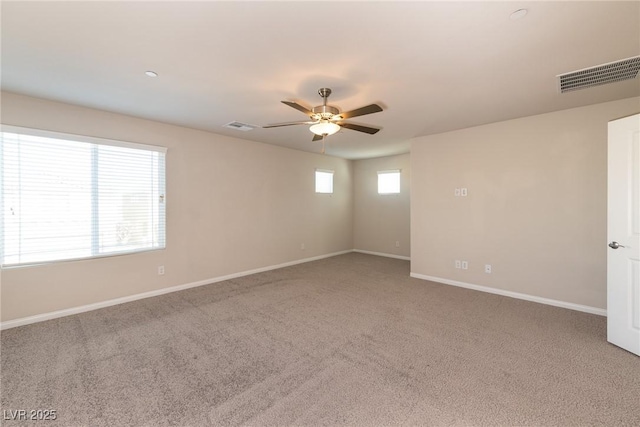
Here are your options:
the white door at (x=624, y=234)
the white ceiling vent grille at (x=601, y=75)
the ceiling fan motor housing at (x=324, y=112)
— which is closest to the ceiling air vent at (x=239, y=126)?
the ceiling fan motor housing at (x=324, y=112)

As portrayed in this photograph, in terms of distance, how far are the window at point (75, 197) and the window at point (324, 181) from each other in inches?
139

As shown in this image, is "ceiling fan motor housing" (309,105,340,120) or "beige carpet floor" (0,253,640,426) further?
"ceiling fan motor housing" (309,105,340,120)

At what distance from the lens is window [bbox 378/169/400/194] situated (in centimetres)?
671

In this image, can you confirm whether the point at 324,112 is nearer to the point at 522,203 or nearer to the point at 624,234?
the point at 624,234

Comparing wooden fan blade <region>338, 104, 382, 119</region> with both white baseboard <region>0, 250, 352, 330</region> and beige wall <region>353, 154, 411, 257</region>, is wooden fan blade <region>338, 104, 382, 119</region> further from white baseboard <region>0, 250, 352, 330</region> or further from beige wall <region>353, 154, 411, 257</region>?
beige wall <region>353, 154, 411, 257</region>

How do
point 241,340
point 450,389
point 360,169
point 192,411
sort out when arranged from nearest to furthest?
point 192,411 → point 450,389 → point 241,340 → point 360,169

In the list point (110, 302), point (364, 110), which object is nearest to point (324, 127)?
point (364, 110)

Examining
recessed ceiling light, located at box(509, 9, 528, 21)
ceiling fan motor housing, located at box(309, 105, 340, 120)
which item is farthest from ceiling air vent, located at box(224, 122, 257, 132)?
recessed ceiling light, located at box(509, 9, 528, 21)

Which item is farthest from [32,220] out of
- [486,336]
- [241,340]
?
[486,336]

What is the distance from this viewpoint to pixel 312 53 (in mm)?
2127

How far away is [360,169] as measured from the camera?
7402 millimetres

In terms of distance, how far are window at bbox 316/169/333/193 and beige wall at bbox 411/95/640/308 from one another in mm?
2468

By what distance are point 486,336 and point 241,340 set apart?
2.51 m

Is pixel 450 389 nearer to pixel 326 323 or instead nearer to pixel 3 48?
pixel 326 323
